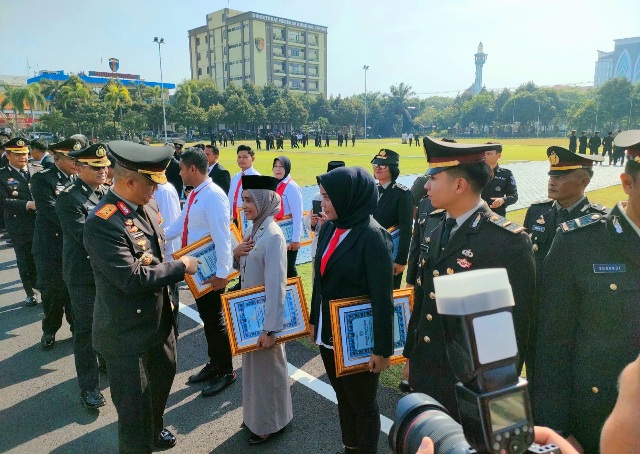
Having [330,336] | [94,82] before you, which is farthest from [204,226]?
[94,82]

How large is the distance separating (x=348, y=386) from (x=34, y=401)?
10.3ft

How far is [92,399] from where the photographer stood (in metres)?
3.95

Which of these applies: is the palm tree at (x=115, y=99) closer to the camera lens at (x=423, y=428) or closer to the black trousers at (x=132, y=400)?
the black trousers at (x=132, y=400)

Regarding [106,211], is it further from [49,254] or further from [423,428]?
[49,254]

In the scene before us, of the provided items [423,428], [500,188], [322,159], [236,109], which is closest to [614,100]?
[236,109]

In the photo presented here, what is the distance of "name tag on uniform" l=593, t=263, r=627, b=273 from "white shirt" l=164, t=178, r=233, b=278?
9.74ft

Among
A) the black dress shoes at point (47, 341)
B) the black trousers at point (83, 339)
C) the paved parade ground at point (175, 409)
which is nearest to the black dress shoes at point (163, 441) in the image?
the paved parade ground at point (175, 409)

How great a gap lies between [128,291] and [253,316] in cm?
102

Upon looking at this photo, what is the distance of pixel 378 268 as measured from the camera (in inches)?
109

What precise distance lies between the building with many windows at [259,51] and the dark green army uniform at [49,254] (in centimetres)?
9627

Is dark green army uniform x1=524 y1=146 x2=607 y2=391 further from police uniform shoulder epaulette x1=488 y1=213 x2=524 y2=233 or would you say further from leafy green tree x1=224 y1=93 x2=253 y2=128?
leafy green tree x1=224 y1=93 x2=253 y2=128

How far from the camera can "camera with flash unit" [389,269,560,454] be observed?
30.2 inches

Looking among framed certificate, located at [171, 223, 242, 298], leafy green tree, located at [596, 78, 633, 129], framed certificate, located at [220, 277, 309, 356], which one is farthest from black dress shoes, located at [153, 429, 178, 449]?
leafy green tree, located at [596, 78, 633, 129]

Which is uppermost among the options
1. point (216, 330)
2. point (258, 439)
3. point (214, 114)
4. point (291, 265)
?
point (214, 114)
